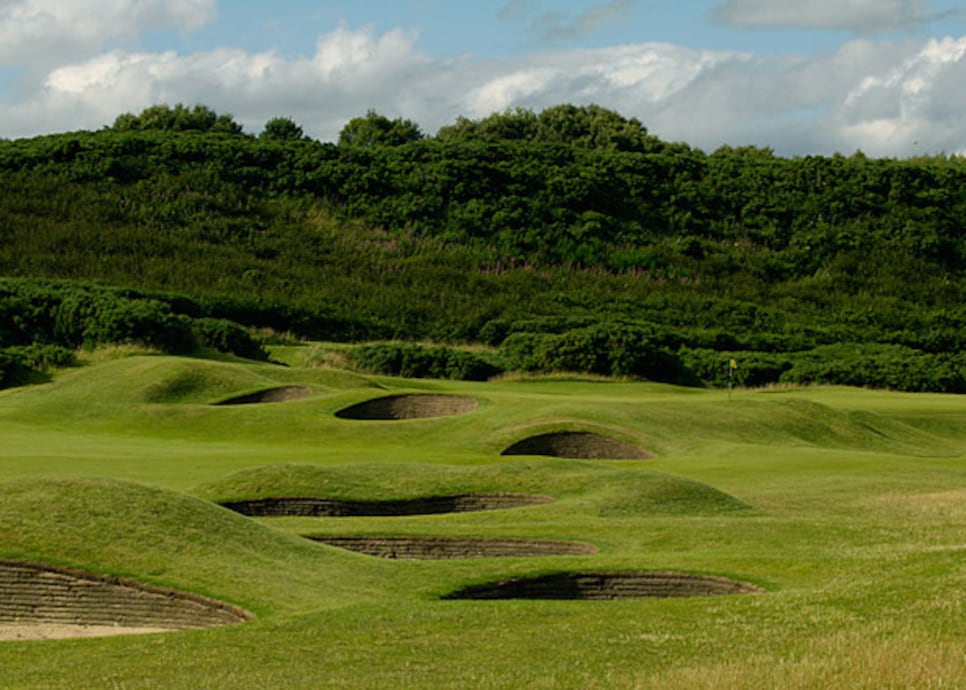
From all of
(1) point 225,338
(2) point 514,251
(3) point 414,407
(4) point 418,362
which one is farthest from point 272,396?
(2) point 514,251

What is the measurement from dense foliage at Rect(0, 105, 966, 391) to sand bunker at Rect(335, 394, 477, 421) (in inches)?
378

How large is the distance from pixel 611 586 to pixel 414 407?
2073 cm

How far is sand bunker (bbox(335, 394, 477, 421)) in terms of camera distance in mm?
35062

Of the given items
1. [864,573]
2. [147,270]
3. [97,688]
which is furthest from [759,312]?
[97,688]

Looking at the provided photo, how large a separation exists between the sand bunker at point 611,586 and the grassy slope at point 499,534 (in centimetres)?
22

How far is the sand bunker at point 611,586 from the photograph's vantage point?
49.1 ft

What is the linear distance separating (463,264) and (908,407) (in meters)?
31.7

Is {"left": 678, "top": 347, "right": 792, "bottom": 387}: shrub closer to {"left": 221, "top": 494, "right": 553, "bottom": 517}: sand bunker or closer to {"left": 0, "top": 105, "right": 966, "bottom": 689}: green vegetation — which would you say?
{"left": 0, "top": 105, "right": 966, "bottom": 689}: green vegetation

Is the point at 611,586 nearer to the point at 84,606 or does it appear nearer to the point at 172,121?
the point at 84,606

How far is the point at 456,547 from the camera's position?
58.7 feet

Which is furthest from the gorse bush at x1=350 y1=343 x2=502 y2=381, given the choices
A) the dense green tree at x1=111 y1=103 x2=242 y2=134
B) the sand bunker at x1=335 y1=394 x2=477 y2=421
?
the dense green tree at x1=111 y1=103 x2=242 y2=134

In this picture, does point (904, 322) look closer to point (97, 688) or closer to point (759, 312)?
point (759, 312)

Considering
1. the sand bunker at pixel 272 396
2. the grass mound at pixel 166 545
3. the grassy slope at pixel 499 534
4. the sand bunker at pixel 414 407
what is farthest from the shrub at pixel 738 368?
the grass mound at pixel 166 545

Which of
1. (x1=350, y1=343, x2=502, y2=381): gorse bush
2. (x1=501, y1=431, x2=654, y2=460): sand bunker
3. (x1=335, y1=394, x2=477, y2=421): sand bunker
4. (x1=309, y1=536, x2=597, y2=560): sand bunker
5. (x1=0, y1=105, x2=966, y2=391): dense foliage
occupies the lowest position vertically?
(x1=501, y1=431, x2=654, y2=460): sand bunker
